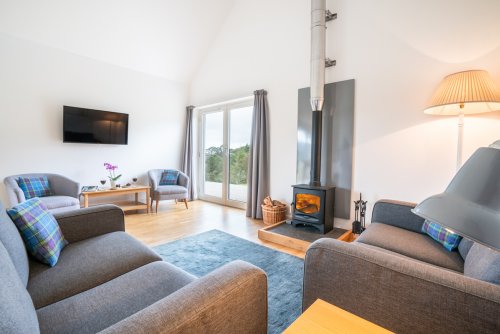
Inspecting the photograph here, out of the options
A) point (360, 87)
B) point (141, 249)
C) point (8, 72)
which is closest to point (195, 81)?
point (8, 72)

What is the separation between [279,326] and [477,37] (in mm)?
3107

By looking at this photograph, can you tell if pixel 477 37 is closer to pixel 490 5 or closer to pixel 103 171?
pixel 490 5

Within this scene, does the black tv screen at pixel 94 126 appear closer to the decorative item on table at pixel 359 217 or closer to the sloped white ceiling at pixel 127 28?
the sloped white ceiling at pixel 127 28

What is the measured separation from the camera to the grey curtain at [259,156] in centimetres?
386

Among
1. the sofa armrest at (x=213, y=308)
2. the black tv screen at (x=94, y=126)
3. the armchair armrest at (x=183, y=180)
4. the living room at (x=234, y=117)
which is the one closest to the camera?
the sofa armrest at (x=213, y=308)

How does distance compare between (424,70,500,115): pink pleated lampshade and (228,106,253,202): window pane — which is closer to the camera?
(424,70,500,115): pink pleated lampshade

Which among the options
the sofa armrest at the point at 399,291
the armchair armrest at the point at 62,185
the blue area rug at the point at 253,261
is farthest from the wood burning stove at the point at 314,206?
the armchair armrest at the point at 62,185

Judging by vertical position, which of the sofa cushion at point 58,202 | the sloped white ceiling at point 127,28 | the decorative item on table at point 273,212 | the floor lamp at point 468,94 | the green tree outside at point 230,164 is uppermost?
the sloped white ceiling at point 127,28

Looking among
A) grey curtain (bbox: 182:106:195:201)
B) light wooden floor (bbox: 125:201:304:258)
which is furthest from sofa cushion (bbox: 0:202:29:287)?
grey curtain (bbox: 182:106:195:201)

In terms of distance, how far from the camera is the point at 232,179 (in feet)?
15.7

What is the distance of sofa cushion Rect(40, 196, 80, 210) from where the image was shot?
2973 mm

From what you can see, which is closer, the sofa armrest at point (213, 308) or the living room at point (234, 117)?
the sofa armrest at point (213, 308)

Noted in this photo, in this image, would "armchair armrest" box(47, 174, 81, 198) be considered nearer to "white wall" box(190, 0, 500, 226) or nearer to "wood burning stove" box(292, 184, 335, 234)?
"white wall" box(190, 0, 500, 226)

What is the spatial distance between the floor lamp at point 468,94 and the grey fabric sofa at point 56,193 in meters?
4.26
